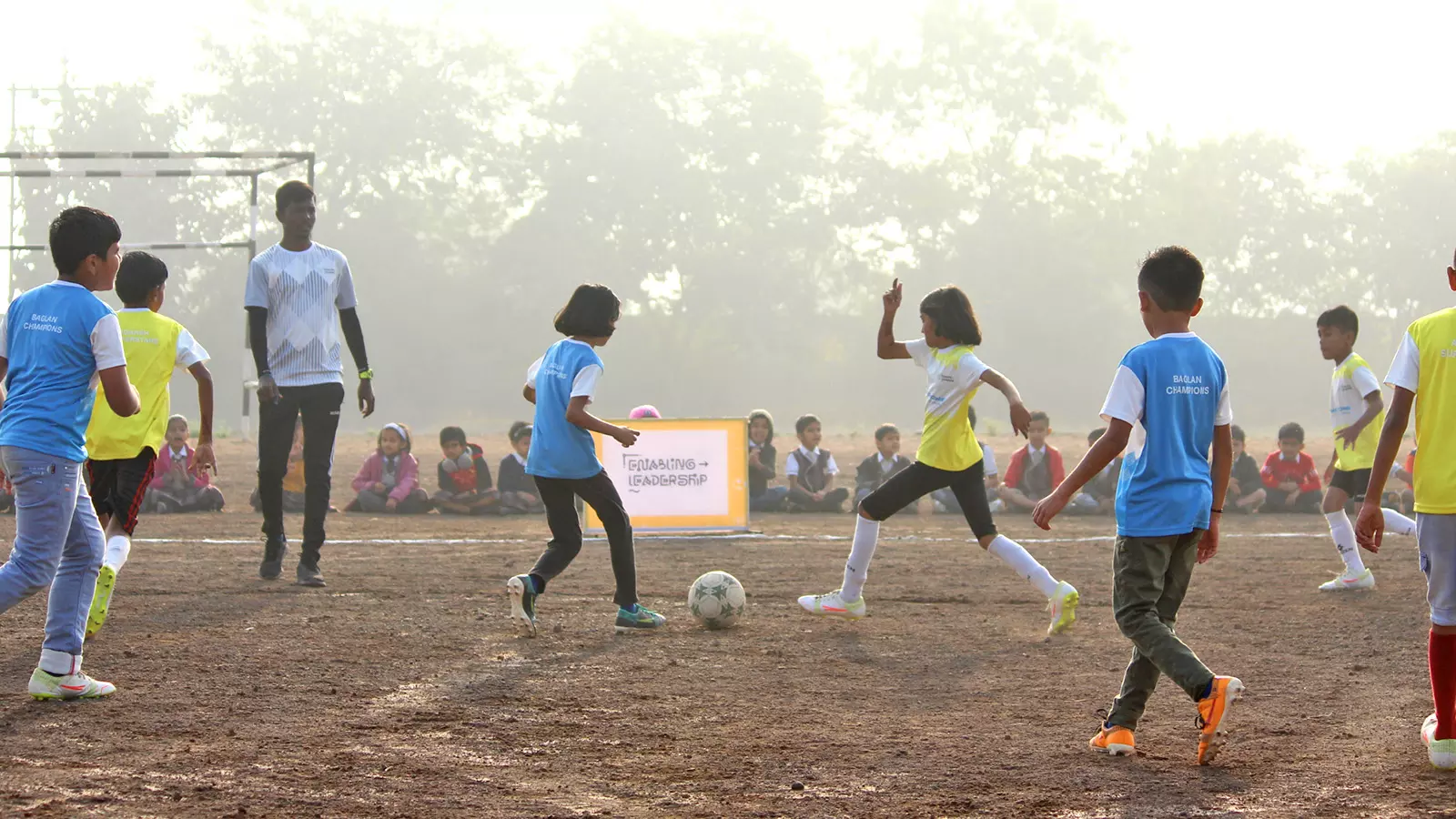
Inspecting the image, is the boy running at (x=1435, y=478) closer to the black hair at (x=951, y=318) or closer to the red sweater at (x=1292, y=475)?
the black hair at (x=951, y=318)

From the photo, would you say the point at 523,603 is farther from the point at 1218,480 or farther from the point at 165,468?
the point at 165,468

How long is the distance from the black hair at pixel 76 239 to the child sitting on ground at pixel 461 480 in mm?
11243

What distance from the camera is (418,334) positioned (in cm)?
5091

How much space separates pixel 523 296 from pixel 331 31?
11.9 metres

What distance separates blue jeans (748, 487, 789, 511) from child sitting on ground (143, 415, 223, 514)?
19.0 ft

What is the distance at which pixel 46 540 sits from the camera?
514 centimetres

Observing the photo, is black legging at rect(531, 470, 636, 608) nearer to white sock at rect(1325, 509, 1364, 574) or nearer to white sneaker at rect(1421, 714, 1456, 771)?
white sneaker at rect(1421, 714, 1456, 771)

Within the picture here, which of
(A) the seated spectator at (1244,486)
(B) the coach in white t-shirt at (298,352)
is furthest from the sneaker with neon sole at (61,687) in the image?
(A) the seated spectator at (1244,486)

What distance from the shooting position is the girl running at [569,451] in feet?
23.6

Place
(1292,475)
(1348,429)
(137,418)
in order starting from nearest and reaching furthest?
(137,418)
(1348,429)
(1292,475)

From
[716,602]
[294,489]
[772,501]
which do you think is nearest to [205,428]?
[716,602]

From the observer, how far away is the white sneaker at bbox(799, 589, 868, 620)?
7.94 meters

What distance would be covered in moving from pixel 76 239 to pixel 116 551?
7.24 ft

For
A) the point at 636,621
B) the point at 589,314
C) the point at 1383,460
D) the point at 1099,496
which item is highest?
the point at 589,314
